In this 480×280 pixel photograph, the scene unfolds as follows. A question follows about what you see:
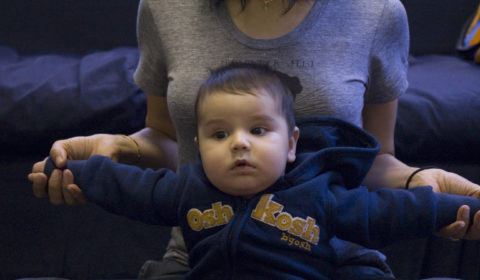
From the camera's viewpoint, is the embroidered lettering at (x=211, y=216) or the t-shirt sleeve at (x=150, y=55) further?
the t-shirt sleeve at (x=150, y=55)

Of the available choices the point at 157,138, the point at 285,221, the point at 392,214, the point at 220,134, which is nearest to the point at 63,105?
the point at 157,138

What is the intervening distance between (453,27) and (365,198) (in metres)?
1.60

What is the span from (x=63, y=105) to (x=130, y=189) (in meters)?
0.82

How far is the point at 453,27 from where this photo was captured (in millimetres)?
2189

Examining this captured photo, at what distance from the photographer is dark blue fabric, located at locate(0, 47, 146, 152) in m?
1.60

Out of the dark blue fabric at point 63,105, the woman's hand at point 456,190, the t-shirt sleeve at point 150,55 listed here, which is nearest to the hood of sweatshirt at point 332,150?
the woman's hand at point 456,190

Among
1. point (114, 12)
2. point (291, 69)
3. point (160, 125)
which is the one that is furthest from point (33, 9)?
point (291, 69)

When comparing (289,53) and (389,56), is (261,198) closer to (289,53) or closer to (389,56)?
(289,53)

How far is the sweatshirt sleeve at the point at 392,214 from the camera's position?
2.67ft

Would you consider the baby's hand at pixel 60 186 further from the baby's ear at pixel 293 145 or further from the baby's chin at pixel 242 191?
the baby's ear at pixel 293 145

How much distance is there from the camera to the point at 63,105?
1.62 metres

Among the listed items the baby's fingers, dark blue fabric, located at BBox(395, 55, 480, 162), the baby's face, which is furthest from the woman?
dark blue fabric, located at BBox(395, 55, 480, 162)

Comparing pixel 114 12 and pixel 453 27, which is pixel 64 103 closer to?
pixel 114 12

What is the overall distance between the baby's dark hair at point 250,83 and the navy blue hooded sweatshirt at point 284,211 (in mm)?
70
